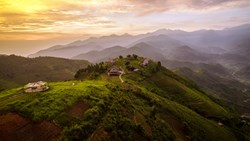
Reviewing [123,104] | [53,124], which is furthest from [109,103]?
[53,124]

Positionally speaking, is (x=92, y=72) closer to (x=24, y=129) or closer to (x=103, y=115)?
(x=103, y=115)

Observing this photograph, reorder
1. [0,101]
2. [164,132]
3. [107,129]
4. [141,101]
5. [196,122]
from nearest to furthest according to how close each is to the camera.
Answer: [107,129], [0,101], [164,132], [141,101], [196,122]

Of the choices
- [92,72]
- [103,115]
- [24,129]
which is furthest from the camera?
[92,72]

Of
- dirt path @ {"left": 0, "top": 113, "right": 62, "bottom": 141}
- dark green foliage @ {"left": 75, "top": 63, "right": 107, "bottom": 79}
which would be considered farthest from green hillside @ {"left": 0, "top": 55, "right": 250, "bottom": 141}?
dark green foliage @ {"left": 75, "top": 63, "right": 107, "bottom": 79}

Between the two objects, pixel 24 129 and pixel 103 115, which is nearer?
pixel 24 129

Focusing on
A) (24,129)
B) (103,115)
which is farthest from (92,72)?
(24,129)

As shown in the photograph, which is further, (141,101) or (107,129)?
(141,101)

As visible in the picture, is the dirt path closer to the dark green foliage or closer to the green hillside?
the green hillside

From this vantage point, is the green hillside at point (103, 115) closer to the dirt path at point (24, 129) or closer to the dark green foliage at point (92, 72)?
the dirt path at point (24, 129)

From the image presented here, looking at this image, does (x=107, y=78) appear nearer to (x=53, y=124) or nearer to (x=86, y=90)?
(x=86, y=90)

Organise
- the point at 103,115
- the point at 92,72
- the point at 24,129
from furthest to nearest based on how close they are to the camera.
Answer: the point at 92,72 → the point at 103,115 → the point at 24,129

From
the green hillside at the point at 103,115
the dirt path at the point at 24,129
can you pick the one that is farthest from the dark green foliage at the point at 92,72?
the dirt path at the point at 24,129
